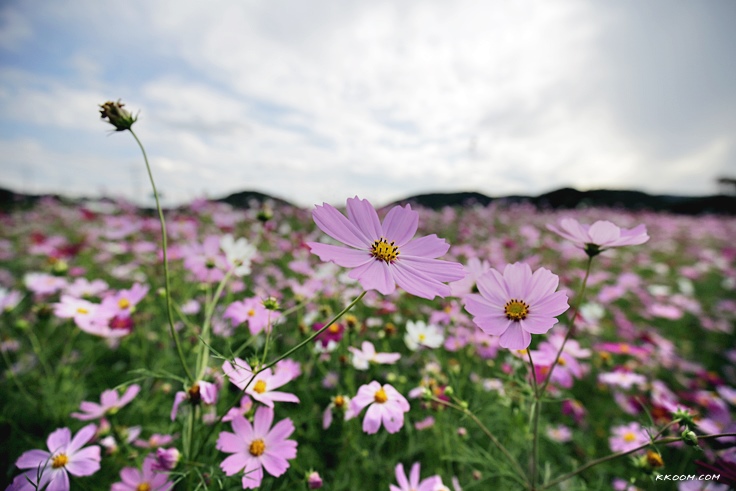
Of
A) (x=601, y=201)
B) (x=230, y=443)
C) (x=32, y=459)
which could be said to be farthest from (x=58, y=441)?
(x=601, y=201)

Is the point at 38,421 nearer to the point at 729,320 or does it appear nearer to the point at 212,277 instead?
the point at 212,277

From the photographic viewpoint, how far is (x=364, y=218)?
0.40 metres

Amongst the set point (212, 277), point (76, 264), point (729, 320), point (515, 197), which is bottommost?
point (729, 320)

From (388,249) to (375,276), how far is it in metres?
0.06

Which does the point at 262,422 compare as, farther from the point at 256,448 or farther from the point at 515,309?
the point at 515,309

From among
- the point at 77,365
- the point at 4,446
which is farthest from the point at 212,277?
the point at 77,365

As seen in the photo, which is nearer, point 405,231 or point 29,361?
point 405,231

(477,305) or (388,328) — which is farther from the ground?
(477,305)

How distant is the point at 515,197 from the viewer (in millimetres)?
→ 6027

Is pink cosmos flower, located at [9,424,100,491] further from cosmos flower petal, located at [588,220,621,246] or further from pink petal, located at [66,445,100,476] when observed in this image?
cosmos flower petal, located at [588,220,621,246]

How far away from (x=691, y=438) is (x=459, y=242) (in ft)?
7.93

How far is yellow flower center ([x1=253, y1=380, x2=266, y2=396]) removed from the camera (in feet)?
1.59

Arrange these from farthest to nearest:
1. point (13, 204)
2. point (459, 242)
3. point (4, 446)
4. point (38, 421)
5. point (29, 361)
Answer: point (13, 204), point (459, 242), point (29, 361), point (38, 421), point (4, 446)

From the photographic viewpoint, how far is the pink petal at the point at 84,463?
19.1 inches
